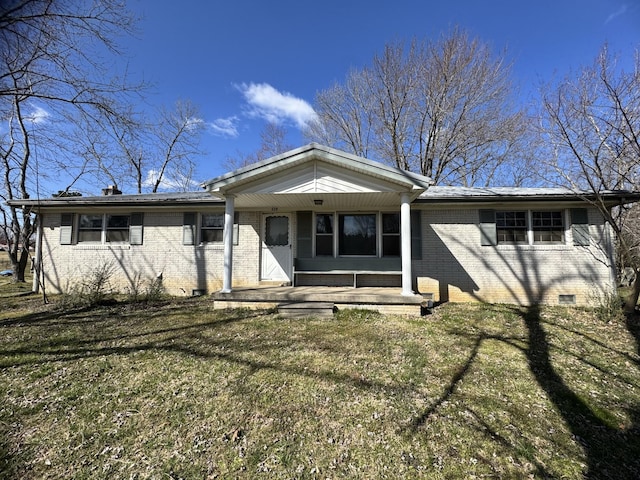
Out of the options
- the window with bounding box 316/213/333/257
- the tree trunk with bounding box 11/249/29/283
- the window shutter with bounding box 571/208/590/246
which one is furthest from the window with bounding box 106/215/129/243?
the window shutter with bounding box 571/208/590/246

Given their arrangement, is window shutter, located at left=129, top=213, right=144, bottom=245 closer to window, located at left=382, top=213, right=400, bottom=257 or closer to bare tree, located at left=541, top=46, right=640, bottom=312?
window, located at left=382, top=213, right=400, bottom=257

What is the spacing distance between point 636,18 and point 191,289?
39.5 ft

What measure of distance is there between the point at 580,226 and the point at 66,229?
1541 centimetres

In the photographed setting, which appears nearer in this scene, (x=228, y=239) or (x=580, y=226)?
(x=228, y=239)

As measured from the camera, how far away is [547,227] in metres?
8.38

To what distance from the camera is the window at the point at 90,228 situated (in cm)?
984

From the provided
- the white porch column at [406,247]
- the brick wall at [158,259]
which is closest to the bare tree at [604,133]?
the white porch column at [406,247]

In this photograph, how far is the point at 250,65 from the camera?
13703 mm

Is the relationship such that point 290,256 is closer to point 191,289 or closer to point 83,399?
point 191,289

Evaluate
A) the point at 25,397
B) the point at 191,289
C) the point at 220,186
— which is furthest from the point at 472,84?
the point at 25,397

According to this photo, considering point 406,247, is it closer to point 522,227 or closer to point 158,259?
point 522,227

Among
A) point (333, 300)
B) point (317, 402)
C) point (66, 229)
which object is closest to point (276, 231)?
point (333, 300)

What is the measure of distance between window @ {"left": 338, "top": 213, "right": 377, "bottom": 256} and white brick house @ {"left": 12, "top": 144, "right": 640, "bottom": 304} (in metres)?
0.03

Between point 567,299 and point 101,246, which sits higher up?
point 101,246
